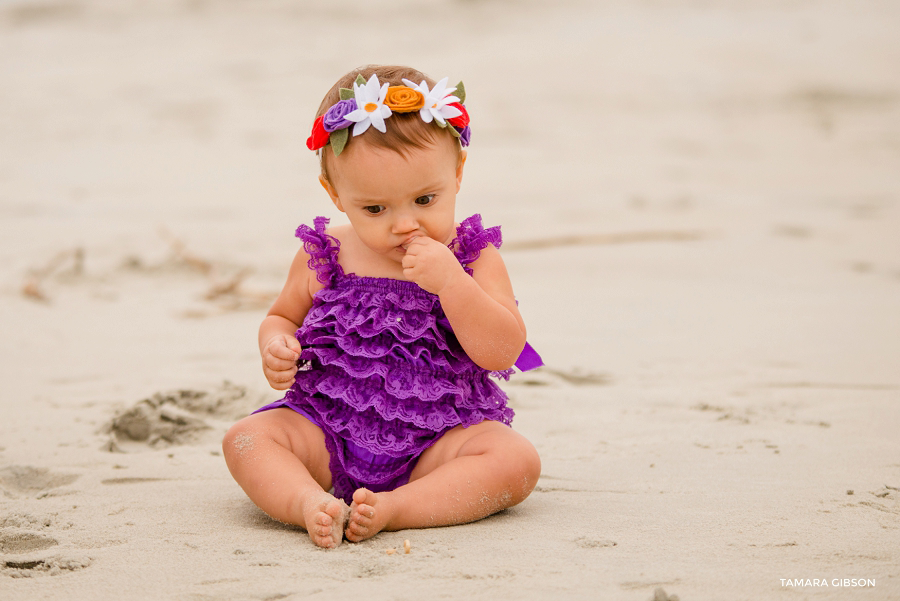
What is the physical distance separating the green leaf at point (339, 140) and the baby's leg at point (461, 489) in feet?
2.58

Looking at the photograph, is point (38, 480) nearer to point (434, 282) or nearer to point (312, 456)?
point (312, 456)

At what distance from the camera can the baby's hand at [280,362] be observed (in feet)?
7.07

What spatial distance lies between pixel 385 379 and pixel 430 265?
34 cm

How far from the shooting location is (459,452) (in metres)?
2.18

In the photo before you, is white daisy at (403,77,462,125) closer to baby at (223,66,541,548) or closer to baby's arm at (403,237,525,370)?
baby at (223,66,541,548)

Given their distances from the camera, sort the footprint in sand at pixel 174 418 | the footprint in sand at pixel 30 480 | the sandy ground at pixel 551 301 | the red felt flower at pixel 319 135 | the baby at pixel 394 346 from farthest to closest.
Answer: the footprint in sand at pixel 174 418
the footprint in sand at pixel 30 480
the red felt flower at pixel 319 135
the baby at pixel 394 346
the sandy ground at pixel 551 301

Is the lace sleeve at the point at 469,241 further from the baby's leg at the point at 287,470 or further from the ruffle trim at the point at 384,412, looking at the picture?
the baby's leg at the point at 287,470

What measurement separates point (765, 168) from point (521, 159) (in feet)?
8.85

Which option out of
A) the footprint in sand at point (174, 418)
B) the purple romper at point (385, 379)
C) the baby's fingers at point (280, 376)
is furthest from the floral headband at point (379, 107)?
the footprint in sand at point (174, 418)

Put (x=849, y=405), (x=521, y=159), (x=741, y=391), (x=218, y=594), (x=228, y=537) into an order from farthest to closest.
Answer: (x=521, y=159) < (x=741, y=391) < (x=849, y=405) < (x=228, y=537) < (x=218, y=594)

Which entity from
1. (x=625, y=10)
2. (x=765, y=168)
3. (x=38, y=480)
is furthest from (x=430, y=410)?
(x=625, y=10)

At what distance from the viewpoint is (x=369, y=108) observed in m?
2.10

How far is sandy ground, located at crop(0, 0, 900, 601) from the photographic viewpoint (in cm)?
183

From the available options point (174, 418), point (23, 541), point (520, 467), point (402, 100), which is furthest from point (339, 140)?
point (174, 418)
